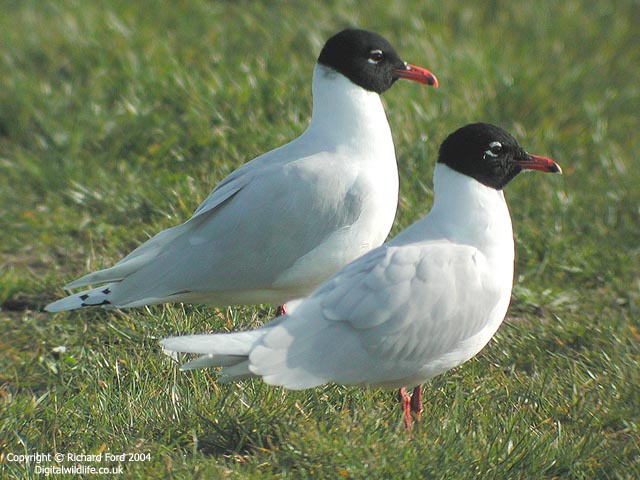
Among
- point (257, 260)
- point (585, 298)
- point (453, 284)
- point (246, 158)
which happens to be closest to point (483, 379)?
point (453, 284)

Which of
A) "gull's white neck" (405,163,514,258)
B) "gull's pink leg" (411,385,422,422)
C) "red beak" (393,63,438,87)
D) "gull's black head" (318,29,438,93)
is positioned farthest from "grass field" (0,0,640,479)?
"gull's black head" (318,29,438,93)

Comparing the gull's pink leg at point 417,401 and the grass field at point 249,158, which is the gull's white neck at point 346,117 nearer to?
the grass field at point 249,158

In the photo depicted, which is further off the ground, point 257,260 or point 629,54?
point 257,260

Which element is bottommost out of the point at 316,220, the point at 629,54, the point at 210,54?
the point at 629,54

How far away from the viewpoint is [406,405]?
4051 millimetres

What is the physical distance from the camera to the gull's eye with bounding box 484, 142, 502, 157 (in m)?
4.31

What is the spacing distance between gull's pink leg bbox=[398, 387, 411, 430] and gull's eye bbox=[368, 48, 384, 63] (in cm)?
166

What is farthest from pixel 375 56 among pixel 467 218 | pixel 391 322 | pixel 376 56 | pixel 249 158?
pixel 391 322

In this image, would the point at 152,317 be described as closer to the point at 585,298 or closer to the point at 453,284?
the point at 453,284

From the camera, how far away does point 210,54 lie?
25.7ft

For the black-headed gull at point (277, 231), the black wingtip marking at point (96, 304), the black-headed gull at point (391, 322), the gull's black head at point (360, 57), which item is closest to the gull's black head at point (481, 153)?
the black-headed gull at point (391, 322)

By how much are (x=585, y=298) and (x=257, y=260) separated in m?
2.04

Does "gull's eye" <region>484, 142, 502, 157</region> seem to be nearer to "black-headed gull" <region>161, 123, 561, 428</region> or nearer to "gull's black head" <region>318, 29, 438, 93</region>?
"black-headed gull" <region>161, 123, 561, 428</region>

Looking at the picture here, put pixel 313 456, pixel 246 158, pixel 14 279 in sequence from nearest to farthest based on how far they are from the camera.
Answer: pixel 313 456
pixel 14 279
pixel 246 158
